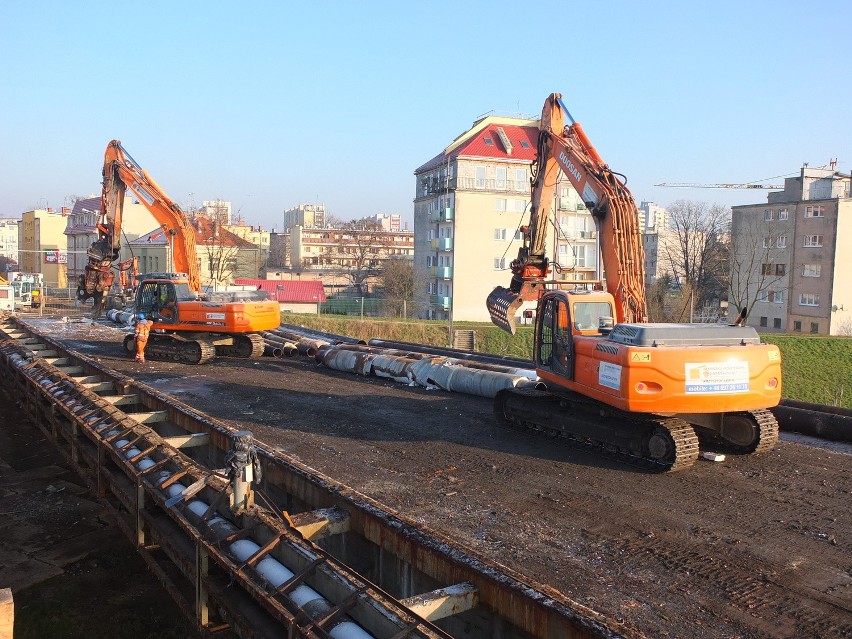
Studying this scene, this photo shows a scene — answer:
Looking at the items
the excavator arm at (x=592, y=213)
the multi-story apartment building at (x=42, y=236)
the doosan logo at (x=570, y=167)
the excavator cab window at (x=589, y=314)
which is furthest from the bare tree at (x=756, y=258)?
the multi-story apartment building at (x=42, y=236)

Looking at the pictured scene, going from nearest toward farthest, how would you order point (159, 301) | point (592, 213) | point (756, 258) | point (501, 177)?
point (592, 213) → point (159, 301) → point (756, 258) → point (501, 177)

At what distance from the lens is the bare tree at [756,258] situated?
54312 millimetres

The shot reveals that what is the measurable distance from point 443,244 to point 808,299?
87.5 feet

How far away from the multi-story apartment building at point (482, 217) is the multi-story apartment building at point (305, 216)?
88.2 m

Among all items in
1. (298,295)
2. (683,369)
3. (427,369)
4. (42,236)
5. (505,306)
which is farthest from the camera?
(42,236)

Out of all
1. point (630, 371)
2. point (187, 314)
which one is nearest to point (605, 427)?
point (630, 371)

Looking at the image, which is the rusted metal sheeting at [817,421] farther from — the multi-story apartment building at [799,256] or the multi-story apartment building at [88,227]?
the multi-story apartment building at [88,227]

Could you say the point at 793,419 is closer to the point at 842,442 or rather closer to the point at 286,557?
the point at 842,442

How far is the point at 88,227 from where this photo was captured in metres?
74.4

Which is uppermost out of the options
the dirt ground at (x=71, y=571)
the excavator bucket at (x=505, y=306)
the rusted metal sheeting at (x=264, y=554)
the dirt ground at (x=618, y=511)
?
the excavator bucket at (x=505, y=306)

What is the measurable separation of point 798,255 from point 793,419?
46.3 m

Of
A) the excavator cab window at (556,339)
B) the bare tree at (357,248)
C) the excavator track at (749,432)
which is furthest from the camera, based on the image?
the bare tree at (357,248)

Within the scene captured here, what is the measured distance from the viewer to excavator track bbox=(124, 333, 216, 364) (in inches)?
771

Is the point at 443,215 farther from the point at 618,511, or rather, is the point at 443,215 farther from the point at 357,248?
the point at 618,511
